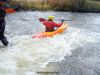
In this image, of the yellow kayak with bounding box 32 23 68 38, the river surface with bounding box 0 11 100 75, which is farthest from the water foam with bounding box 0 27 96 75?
the yellow kayak with bounding box 32 23 68 38

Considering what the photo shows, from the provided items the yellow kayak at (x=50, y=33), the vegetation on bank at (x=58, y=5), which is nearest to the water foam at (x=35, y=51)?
the yellow kayak at (x=50, y=33)

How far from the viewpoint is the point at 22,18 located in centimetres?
1853

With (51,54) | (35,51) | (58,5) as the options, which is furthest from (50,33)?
(58,5)

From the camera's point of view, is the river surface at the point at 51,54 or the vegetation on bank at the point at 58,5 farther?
the vegetation on bank at the point at 58,5

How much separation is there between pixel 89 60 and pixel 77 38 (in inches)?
108

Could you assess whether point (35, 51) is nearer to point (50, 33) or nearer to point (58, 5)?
point (50, 33)

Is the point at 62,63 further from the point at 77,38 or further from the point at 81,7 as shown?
the point at 81,7

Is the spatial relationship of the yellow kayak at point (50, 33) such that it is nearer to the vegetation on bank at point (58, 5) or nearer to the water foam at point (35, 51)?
the water foam at point (35, 51)

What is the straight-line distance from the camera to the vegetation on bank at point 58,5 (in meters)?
22.1

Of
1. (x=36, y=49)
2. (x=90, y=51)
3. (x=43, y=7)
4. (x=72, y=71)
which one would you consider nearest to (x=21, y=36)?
(x=36, y=49)

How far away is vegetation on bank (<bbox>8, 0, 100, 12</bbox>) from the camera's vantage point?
72.4 feet

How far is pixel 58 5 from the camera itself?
2262 centimetres

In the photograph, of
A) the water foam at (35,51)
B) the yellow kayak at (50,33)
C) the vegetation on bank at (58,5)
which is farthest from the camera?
the vegetation on bank at (58,5)

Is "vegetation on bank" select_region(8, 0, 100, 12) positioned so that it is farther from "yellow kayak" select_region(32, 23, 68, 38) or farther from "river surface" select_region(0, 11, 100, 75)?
"yellow kayak" select_region(32, 23, 68, 38)
